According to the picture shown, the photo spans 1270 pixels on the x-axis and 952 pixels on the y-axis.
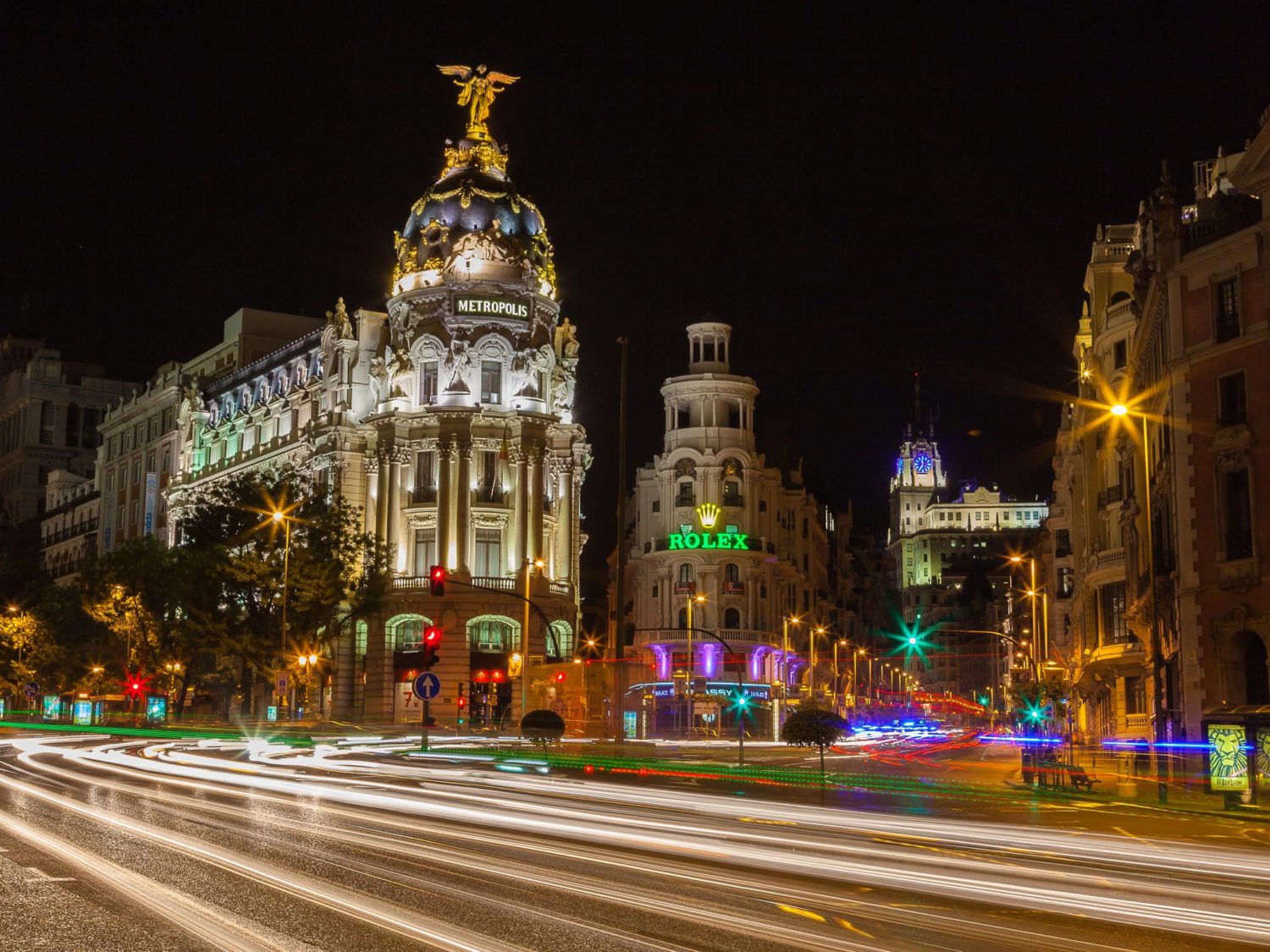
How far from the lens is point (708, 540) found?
307ft

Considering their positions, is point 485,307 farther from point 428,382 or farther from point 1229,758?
point 1229,758

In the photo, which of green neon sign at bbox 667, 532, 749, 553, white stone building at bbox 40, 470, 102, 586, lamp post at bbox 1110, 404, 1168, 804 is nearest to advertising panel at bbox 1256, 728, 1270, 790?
lamp post at bbox 1110, 404, 1168, 804

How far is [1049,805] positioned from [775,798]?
16.5 ft

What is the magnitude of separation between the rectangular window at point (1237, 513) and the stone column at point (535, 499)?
1739 inches

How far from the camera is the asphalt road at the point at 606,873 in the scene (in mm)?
11164

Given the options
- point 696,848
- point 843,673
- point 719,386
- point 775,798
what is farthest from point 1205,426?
point 843,673

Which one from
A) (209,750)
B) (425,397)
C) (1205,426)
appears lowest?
(209,750)

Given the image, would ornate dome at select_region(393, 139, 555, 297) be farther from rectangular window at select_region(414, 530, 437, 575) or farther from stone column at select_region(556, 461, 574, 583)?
rectangular window at select_region(414, 530, 437, 575)

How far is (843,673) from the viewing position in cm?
14225

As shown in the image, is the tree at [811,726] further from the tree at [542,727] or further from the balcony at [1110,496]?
the balcony at [1110,496]

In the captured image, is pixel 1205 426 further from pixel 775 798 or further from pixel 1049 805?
pixel 775 798

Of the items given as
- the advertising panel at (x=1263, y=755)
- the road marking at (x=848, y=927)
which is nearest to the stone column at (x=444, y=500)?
the advertising panel at (x=1263, y=755)

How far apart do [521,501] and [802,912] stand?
6695 cm

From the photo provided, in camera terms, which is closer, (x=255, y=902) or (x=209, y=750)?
(x=255, y=902)
